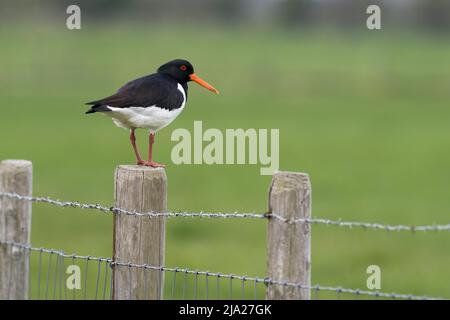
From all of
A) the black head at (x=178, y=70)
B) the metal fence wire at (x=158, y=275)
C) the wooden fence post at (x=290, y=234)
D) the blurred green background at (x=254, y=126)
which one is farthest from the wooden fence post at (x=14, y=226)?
the blurred green background at (x=254, y=126)

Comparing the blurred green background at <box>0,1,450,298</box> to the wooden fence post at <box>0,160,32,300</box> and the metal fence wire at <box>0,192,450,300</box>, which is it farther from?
the wooden fence post at <box>0,160,32,300</box>

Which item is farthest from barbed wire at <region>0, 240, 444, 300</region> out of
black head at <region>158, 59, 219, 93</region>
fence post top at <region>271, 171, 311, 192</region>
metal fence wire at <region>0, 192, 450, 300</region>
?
black head at <region>158, 59, 219, 93</region>

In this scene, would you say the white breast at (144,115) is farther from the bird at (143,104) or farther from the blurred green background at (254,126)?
the blurred green background at (254,126)

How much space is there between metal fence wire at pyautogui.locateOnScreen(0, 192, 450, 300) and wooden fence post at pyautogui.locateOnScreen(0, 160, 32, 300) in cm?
3

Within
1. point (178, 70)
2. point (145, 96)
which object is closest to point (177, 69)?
point (178, 70)

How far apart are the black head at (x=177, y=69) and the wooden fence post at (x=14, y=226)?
1.54 m

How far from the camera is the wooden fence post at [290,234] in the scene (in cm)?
579

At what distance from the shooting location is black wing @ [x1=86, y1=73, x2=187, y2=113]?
7.48 m

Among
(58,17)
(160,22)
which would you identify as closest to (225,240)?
(58,17)

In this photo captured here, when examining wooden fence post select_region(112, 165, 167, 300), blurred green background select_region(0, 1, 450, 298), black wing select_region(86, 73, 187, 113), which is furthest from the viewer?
blurred green background select_region(0, 1, 450, 298)

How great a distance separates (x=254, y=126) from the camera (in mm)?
36312

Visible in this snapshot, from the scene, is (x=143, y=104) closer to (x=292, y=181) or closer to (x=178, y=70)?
(x=178, y=70)
